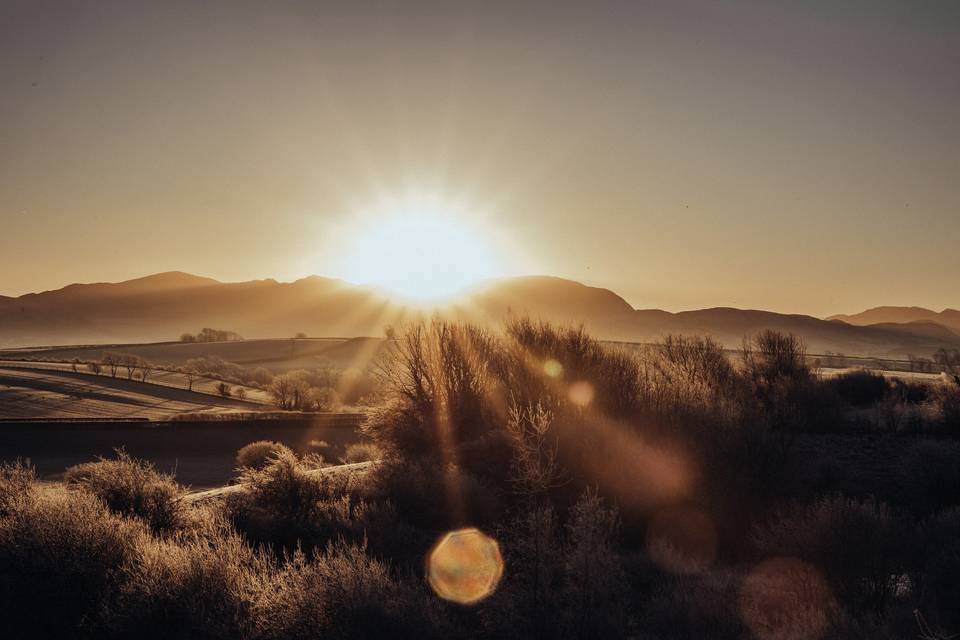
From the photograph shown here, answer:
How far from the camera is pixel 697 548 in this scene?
10742mm

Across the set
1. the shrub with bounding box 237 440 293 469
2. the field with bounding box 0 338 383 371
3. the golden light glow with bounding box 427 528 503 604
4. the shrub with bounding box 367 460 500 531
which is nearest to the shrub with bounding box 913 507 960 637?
the golden light glow with bounding box 427 528 503 604

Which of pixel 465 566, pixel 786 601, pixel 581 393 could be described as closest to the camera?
pixel 786 601

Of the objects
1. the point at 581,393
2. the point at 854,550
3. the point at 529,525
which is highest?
the point at 581,393

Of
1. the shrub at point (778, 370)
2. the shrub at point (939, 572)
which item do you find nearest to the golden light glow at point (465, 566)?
the shrub at point (939, 572)

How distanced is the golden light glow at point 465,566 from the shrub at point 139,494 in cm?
412

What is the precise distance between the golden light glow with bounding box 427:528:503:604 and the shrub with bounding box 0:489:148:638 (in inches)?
146

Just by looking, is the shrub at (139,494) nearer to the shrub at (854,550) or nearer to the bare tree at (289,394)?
the shrub at (854,550)

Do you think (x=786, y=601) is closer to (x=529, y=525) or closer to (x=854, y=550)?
(x=854, y=550)

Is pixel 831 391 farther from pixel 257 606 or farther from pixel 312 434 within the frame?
pixel 257 606

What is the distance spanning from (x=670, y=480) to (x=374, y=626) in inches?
331

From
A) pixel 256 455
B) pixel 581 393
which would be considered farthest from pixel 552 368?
pixel 256 455

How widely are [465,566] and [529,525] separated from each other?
5.92 feet

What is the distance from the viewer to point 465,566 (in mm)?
8711

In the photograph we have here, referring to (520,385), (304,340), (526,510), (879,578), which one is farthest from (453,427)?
(304,340)
